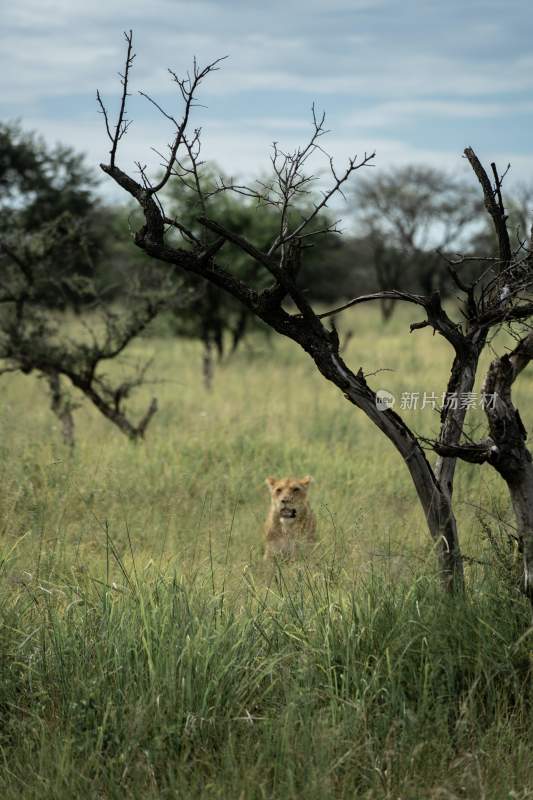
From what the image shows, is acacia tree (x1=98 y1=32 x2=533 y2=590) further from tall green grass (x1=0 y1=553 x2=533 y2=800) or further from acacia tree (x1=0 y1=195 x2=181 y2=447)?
acacia tree (x1=0 y1=195 x2=181 y2=447)

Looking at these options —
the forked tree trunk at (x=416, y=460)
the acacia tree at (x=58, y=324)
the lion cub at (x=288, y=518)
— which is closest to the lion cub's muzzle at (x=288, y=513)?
the lion cub at (x=288, y=518)

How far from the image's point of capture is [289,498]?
249 inches

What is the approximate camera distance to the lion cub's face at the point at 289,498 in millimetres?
6211

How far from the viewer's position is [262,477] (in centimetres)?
829

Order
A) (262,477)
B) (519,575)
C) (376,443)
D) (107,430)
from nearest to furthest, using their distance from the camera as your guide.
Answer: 1. (519,575)
2. (262,477)
3. (376,443)
4. (107,430)

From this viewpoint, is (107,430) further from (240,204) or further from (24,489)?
(240,204)

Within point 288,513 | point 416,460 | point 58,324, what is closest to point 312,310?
point 416,460

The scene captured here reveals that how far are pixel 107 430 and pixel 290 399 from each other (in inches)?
128

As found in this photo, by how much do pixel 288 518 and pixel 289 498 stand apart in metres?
0.17

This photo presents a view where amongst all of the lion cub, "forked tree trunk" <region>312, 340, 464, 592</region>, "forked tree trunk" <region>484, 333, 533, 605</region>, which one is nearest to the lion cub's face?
the lion cub

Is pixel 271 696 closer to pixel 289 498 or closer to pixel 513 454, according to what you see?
pixel 513 454

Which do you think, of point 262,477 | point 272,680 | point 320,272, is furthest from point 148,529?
point 320,272

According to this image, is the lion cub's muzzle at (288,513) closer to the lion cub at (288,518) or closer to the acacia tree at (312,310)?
the lion cub at (288,518)

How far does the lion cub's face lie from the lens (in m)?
6.21
